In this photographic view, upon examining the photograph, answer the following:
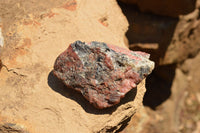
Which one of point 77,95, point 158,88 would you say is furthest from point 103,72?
point 158,88

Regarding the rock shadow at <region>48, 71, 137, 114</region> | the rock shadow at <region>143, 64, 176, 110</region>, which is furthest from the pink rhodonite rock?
the rock shadow at <region>143, 64, 176, 110</region>

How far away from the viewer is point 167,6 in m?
2.83

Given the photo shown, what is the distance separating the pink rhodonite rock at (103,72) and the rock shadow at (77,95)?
8cm

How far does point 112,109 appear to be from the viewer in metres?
1.55

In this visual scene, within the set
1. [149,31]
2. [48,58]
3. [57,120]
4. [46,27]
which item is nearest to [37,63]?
[48,58]

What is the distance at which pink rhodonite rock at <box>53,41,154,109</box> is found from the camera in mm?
1454

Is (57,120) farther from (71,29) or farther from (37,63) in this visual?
(71,29)

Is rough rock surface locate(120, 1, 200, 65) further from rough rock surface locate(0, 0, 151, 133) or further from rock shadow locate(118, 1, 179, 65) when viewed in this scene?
rough rock surface locate(0, 0, 151, 133)

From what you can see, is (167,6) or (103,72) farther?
(167,6)

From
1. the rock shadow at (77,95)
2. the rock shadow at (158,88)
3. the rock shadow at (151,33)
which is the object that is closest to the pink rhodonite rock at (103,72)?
the rock shadow at (77,95)

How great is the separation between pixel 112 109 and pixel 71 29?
732mm

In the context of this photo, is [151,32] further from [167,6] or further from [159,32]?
[167,6]

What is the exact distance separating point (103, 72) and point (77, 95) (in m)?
0.26

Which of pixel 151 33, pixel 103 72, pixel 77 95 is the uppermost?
pixel 103 72
